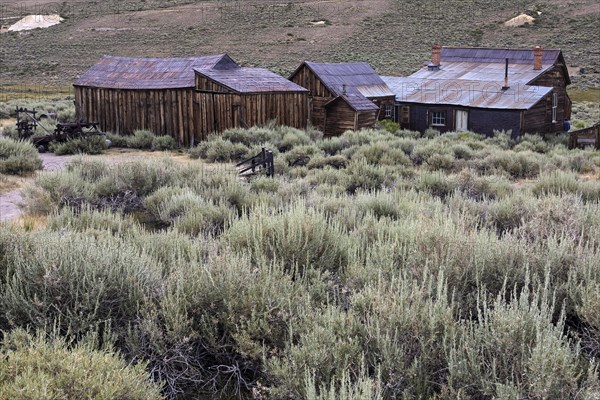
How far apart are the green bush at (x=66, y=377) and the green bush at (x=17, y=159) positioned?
Answer: 12.7m

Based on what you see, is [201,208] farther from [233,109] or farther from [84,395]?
[233,109]

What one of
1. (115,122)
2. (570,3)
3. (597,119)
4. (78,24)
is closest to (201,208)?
(115,122)

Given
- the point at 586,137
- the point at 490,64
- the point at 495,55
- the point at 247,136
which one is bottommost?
the point at 586,137

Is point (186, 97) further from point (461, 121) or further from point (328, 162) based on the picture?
point (461, 121)

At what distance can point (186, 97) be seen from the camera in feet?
76.6

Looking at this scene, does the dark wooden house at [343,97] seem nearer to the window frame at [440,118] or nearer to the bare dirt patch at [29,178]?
the window frame at [440,118]

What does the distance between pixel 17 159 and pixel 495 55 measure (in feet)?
73.3

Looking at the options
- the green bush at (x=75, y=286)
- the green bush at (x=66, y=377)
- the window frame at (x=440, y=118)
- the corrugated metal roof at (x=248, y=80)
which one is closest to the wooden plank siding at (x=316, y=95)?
the corrugated metal roof at (x=248, y=80)

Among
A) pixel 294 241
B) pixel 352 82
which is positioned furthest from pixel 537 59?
pixel 294 241

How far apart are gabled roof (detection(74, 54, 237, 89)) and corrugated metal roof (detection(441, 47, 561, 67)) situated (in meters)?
12.0

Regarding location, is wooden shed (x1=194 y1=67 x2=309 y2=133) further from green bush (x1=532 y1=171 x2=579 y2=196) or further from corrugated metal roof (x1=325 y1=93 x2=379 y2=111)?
green bush (x1=532 y1=171 x2=579 y2=196)

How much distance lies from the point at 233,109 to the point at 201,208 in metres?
14.3

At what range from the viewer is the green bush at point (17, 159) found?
15231mm

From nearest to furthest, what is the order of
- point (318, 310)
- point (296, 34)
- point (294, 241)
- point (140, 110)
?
point (318, 310), point (294, 241), point (140, 110), point (296, 34)
